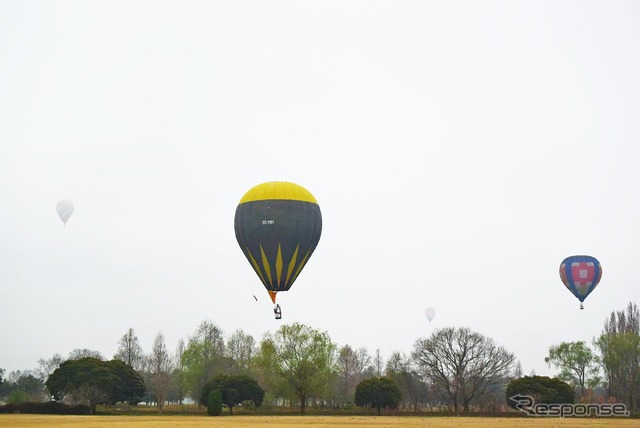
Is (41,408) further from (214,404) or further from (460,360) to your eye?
(460,360)

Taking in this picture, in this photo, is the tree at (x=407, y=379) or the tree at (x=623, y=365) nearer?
the tree at (x=623, y=365)

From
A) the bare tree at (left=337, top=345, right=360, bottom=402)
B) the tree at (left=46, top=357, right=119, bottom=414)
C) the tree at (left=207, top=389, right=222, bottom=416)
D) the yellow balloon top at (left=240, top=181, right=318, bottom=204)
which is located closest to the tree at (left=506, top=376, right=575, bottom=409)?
the tree at (left=207, top=389, right=222, bottom=416)

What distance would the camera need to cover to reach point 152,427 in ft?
146

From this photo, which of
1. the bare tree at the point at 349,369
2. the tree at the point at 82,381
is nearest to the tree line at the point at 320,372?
the tree at the point at 82,381

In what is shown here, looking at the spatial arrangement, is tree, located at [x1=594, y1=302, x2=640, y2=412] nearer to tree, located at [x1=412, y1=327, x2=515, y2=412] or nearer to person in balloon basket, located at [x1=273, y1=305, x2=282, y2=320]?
tree, located at [x1=412, y1=327, x2=515, y2=412]

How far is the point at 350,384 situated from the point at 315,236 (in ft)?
282

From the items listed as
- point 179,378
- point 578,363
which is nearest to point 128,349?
point 179,378

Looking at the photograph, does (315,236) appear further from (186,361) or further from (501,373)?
(186,361)

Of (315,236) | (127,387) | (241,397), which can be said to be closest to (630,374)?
(241,397)

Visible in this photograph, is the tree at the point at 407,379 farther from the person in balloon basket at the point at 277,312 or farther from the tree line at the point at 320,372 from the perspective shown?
the person in balloon basket at the point at 277,312

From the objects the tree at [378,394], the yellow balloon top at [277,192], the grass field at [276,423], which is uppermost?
the yellow balloon top at [277,192]

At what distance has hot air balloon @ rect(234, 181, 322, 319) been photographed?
177ft

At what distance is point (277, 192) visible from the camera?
2136 inches

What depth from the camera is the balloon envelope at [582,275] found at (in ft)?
250
